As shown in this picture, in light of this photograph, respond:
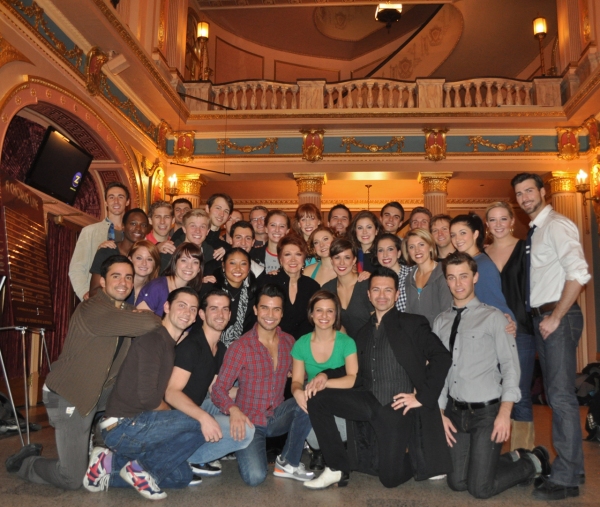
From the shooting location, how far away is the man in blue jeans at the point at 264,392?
3.21 metres

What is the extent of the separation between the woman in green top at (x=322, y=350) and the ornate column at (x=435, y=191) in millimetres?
6827

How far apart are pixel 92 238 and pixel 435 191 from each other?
673 centimetres

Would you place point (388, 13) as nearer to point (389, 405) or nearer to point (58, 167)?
point (58, 167)

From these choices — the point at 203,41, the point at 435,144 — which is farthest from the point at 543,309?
the point at 203,41

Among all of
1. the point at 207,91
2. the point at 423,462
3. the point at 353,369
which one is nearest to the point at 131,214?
the point at 353,369

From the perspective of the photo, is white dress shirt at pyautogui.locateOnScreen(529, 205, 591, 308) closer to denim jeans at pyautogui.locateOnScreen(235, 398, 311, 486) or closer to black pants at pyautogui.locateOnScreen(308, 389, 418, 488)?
black pants at pyautogui.locateOnScreen(308, 389, 418, 488)

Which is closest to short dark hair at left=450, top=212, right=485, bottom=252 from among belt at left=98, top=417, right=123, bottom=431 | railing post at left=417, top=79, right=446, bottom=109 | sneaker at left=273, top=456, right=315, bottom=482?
sneaker at left=273, top=456, right=315, bottom=482

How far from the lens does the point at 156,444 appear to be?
2.99m

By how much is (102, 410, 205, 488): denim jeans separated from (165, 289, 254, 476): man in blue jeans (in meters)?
0.09

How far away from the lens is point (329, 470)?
10.1 ft

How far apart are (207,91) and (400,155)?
141 inches

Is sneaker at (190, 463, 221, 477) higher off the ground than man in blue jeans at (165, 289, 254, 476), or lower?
lower

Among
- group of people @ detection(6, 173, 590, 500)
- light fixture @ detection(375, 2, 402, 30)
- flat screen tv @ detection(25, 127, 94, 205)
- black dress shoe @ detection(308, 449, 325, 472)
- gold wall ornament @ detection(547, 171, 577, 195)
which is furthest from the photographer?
light fixture @ detection(375, 2, 402, 30)

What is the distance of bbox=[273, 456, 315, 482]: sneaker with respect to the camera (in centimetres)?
320
